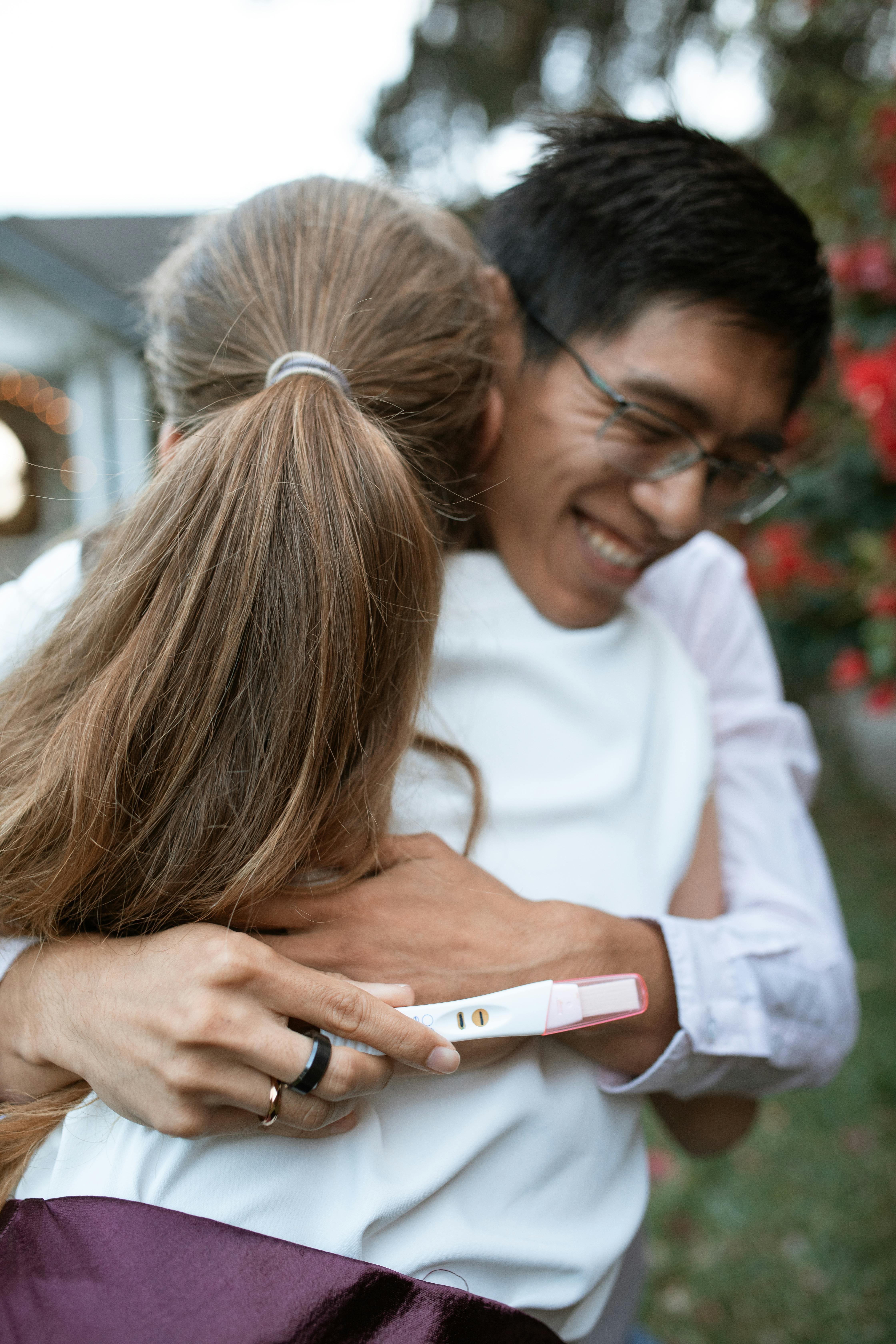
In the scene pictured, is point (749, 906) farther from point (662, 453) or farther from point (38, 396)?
point (38, 396)

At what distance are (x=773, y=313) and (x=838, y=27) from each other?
13.7 feet

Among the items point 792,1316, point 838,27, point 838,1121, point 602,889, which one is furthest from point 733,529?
point 602,889

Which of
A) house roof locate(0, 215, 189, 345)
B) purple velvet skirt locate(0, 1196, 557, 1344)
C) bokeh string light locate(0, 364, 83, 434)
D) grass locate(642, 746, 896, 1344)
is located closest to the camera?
purple velvet skirt locate(0, 1196, 557, 1344)

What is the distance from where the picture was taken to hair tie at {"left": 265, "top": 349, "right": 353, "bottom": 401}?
1108 mm

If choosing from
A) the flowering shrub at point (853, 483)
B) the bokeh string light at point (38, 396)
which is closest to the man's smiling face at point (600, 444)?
the flowering shrub at point (853, 483)

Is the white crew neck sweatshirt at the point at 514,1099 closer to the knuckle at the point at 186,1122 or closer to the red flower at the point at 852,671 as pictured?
the knuckle at the point at 186,1122

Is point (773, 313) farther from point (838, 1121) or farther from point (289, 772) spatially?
point (838, 1121)

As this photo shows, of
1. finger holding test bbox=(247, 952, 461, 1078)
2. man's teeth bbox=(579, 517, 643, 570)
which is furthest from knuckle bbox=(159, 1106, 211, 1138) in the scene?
man's teeth bbox=(579, 517, 643, 570)

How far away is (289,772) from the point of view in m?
1.03

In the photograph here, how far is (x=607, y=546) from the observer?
163 centimetres

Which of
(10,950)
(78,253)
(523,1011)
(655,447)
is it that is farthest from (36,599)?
(78,253)

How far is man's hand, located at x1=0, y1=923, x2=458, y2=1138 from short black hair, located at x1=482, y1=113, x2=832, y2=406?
3.78ft

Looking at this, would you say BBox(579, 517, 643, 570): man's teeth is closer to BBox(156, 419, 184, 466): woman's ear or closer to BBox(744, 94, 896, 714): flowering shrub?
BBox(156, 419, 184, 466): woman's ear

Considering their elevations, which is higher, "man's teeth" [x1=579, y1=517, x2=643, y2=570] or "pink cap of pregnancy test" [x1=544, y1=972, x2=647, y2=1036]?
"man's teeth" [x1=579, y1=517, x2=643, y2=570]
